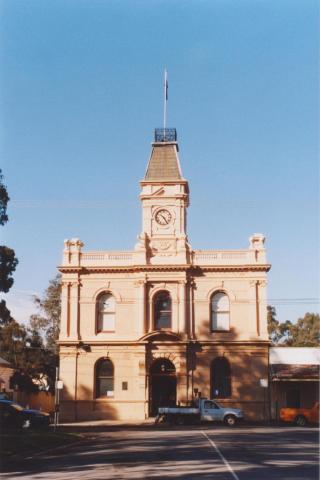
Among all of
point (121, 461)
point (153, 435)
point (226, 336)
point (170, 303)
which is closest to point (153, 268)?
point (170, 303)

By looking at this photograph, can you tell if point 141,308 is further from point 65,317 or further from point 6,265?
point 6,265

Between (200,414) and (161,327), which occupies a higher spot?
(161,327)

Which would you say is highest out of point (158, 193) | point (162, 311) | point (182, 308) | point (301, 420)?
point (158, 193)

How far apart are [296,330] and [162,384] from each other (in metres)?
40.1

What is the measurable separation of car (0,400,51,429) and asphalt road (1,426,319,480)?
551 centimetres

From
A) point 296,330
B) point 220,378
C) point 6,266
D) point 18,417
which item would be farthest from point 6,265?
point 296,330

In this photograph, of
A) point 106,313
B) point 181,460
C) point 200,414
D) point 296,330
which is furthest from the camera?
point 296,330

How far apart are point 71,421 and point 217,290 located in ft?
41.2

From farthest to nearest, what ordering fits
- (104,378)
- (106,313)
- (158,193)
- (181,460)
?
(158,193) < (106,313) < (104,378) < (181,460)

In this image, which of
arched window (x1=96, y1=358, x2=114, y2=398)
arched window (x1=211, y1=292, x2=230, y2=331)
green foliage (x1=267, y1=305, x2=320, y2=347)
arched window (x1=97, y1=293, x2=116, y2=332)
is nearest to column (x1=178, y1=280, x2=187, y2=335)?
arched window (x1=211, y1=292, x2=230, y2=331)

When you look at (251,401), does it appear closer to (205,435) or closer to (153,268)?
(153,268)

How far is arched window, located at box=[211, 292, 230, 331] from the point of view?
140 ft

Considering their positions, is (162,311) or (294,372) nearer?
(294,372)

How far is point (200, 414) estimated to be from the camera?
36062mm
